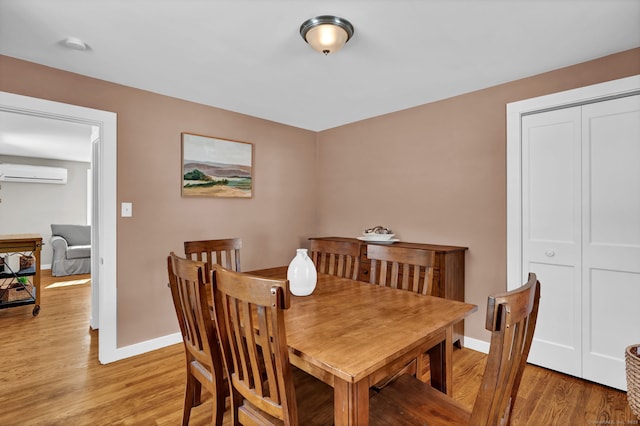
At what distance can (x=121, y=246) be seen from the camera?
2744mm

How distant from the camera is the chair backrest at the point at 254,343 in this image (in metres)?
1.05

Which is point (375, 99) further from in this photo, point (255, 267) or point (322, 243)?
point (255, 267)

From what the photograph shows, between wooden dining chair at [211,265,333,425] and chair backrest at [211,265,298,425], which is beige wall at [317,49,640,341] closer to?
wooden dining chair at [211,265,333,425]

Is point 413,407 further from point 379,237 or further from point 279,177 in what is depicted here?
point 279,177

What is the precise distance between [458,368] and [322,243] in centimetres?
147

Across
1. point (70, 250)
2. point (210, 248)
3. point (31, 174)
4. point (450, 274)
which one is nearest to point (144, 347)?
point (210, 248)

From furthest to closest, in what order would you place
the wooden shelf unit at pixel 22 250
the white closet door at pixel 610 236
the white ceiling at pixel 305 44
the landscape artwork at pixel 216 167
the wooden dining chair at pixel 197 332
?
the wooden shelf unit at pixel 22 250, the landscape artwork at pixel 216 167, the white closet door at pixel 610 236, the white ceiling at pixel 305 44, the wooden dining chair at pixel 197 332

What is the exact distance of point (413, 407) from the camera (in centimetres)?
125

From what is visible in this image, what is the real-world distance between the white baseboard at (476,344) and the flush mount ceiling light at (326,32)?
8.89 feet

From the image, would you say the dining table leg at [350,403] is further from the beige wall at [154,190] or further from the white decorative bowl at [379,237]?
the beige wall at [154,190]

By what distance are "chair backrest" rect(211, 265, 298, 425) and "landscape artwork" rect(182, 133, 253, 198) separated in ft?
7.13

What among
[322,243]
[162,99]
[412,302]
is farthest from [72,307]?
[412,302]

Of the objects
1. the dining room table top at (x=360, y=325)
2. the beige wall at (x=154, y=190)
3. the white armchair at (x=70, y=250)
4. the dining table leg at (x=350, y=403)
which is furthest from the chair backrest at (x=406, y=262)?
the white armchair at (x=70, y=250)

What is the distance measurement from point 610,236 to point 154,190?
3.68m
